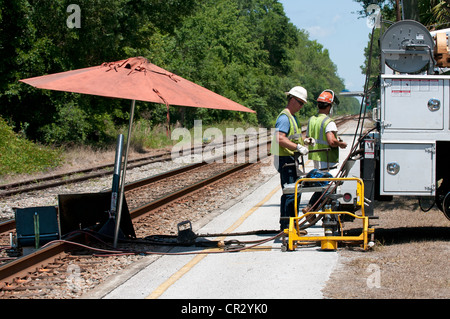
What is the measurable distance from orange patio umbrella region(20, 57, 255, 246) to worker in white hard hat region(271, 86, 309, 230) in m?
0.74

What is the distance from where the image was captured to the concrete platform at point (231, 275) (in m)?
6.16

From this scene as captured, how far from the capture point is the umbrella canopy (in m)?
7.45

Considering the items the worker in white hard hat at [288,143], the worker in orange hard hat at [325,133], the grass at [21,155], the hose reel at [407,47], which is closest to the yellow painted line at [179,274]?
the worker in white hard hat at [288,143]

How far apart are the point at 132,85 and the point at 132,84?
1.3 inches

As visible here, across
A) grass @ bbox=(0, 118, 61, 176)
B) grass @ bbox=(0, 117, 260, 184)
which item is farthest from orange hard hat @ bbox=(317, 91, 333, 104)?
grass @ bbox=(0, 118, 61, 176)

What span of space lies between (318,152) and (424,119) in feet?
6.51

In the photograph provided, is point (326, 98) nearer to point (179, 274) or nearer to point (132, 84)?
point (132, 84)

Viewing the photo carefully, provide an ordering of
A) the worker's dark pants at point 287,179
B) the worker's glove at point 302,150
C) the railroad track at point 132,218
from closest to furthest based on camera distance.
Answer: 1. the railroad track at point 132,218
2. the worker's glove at point 302,150
3. the worker's dark pants at point 287,179

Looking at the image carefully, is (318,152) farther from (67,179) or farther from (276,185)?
(67,179)

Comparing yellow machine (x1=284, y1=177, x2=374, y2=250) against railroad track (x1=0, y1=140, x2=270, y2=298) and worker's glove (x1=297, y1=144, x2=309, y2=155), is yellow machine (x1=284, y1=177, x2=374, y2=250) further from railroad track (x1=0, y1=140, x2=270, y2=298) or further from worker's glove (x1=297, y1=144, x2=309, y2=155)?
railroad track (x1=0, y1=140, x2=270, y2=298)

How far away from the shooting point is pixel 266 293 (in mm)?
6047

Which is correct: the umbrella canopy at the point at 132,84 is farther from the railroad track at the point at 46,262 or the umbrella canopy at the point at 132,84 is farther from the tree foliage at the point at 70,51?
the tree foliage at the point at 70,51

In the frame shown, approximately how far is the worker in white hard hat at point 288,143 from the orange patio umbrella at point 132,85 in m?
0.74
